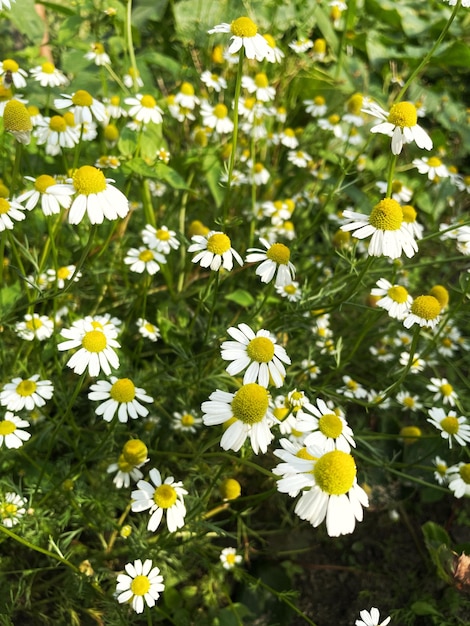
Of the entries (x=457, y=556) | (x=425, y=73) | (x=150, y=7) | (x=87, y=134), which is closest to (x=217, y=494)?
(x=457, y=556)

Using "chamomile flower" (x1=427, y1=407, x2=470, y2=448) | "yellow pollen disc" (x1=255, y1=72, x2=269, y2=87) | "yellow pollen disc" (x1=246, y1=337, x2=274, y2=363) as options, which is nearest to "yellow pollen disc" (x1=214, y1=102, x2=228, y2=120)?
"yellow pollen disc" (x1=255, y1=72, x2=269, y2=87)

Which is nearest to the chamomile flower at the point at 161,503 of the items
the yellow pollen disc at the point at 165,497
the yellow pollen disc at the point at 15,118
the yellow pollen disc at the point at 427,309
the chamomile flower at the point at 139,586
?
the yellow pollen disc at the point at 165,497

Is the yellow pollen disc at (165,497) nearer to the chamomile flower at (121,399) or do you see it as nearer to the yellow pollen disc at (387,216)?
the chamomile flower at (121,399)

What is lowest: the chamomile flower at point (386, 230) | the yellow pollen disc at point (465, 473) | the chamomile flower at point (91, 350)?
the yellow pollen disc at point (465, 473)

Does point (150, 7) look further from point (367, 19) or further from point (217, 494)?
point (217, 494)

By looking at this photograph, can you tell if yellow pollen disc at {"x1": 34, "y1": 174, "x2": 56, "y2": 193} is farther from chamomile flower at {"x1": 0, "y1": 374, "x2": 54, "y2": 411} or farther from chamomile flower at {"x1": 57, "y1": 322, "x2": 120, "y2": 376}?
chamomile flower at {"x1": 0, "y1": 374, "x2": 54, "y2": 411}
